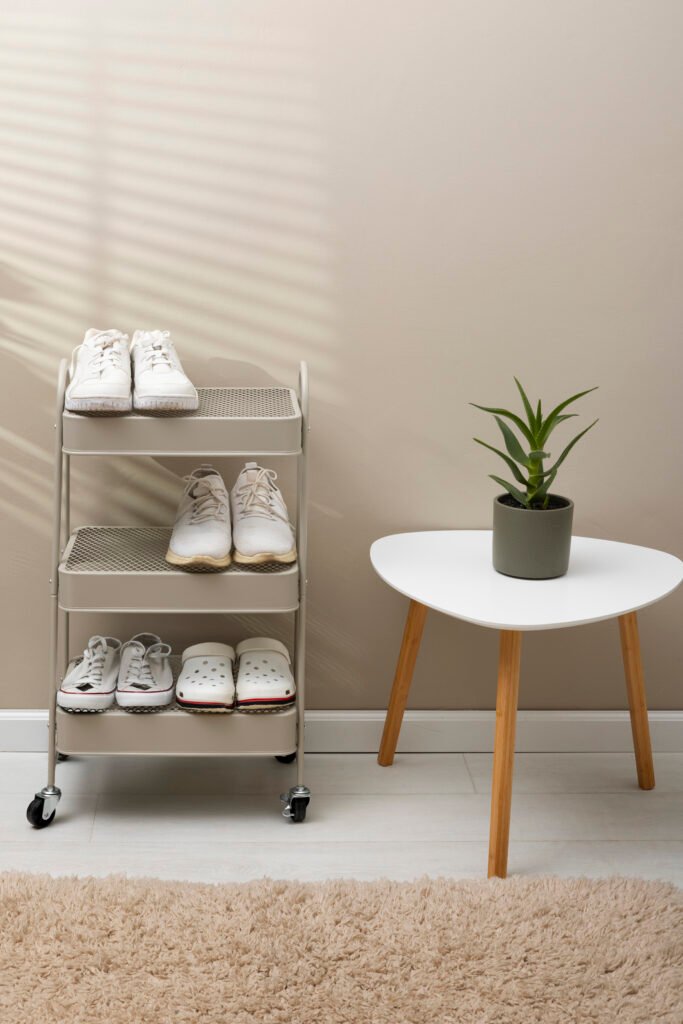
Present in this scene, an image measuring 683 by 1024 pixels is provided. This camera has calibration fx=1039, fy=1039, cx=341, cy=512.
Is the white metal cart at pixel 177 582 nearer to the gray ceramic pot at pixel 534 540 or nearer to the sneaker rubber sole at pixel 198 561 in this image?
the sneaker rubber sole at pixel 198 561

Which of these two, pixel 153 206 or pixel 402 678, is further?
pixel 402 678

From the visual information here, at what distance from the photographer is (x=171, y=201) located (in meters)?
2.02

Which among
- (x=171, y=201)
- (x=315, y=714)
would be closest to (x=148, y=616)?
(x=315, y=714)

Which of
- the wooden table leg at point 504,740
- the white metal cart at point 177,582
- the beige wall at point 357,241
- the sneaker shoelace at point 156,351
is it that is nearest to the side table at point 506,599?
the wooden table leg at point 504,740

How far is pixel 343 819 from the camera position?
1.99m

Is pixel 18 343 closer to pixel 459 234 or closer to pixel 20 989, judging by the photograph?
pixel 459 234

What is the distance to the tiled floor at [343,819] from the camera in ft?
6.02

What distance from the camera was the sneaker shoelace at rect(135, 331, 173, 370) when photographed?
70.9 inches

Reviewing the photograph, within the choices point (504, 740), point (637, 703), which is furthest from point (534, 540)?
point (637, 703)

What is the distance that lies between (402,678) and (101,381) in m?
0.86

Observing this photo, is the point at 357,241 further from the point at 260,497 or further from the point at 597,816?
the point at 597,816

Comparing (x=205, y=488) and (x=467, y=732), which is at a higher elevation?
(x=205, y=488)

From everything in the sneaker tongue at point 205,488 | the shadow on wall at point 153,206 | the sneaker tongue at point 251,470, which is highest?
the shadow on wall at point 153,206

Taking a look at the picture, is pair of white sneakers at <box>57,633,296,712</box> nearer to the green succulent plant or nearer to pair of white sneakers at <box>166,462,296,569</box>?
pair of white sneakers at <box>166,462,296,569</box>
